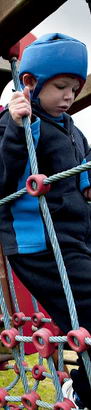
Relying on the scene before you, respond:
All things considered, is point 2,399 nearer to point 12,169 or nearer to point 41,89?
point 12,169

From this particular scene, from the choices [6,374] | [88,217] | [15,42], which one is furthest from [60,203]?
[6,374]

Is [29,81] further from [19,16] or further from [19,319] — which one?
[19,319]

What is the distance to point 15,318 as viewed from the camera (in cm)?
141

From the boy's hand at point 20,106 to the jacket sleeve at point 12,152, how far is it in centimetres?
2

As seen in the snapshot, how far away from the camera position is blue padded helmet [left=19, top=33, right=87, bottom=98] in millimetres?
1064

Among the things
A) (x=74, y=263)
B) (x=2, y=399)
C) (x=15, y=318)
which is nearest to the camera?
(x=74, y=263)

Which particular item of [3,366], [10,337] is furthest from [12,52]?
[3,366]

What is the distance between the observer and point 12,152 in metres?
1.00

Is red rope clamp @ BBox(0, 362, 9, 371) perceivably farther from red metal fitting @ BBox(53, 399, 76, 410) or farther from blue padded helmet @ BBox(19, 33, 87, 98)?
blue padded helmet @ BBox(19, 33, 87, 98)

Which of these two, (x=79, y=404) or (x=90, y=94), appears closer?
(x=79, y=404)

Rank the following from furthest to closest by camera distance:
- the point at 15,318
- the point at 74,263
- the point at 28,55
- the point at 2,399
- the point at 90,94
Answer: the point at 90,94
the point at 15,318
the point at 2,399
the point at 28,55
the point at 74,263

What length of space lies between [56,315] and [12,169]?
0.29 metres

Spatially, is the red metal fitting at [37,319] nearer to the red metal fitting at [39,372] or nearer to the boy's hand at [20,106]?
the red metal fitting at [39,372]

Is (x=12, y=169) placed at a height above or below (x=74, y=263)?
above
